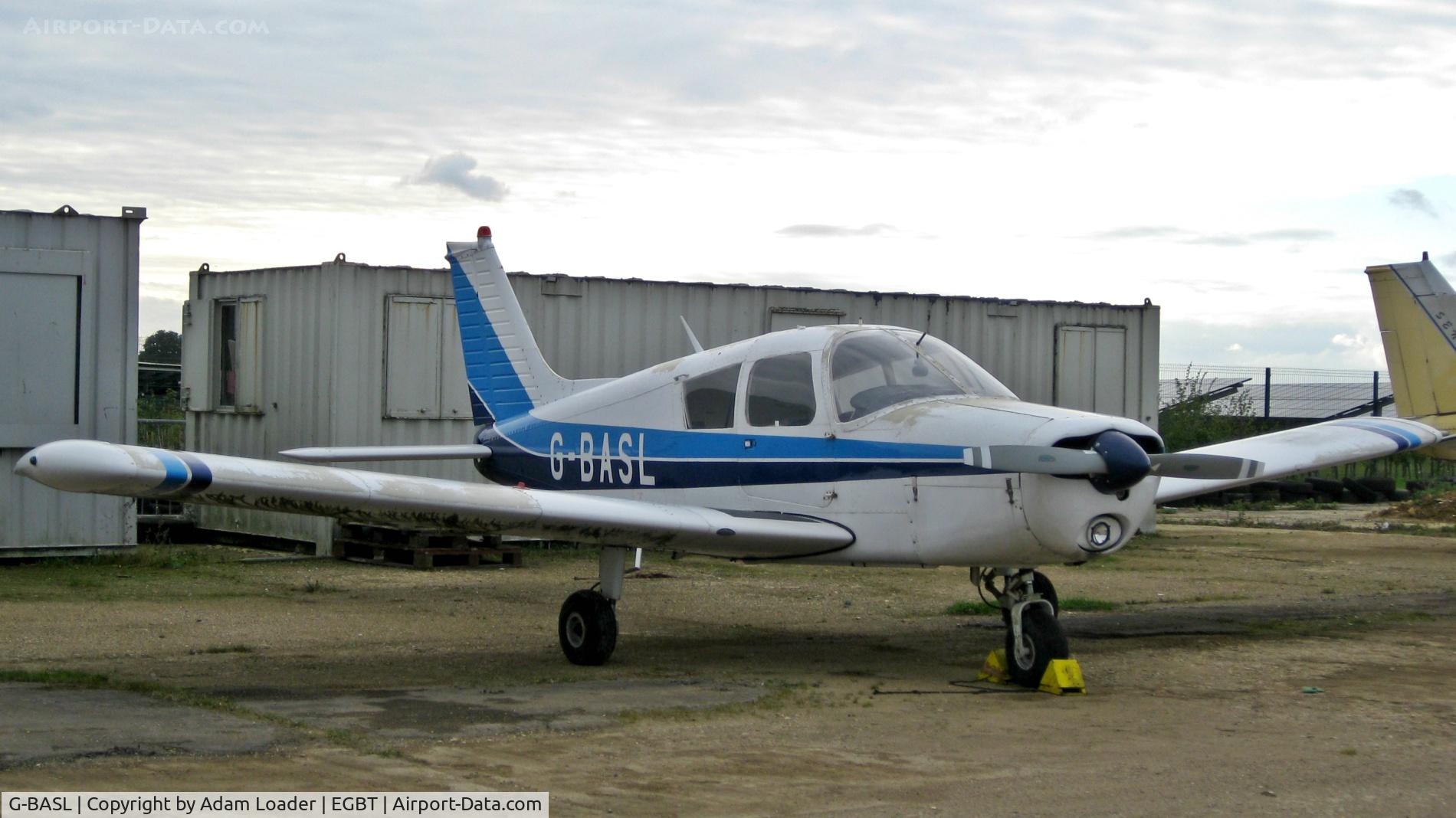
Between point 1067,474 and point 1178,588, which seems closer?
point 1067,474

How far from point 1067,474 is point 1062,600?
5772 mm

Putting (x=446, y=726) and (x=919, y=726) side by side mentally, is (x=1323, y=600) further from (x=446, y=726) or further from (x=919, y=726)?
(x=446, y=726)

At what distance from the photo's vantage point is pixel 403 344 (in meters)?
17.9

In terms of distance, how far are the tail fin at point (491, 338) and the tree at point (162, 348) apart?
5931cm

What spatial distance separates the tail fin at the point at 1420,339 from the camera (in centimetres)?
1958

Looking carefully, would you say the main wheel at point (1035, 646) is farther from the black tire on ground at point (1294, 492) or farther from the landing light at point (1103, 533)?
the black tire on ground at point (1294, 492)

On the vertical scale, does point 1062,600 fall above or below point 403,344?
below

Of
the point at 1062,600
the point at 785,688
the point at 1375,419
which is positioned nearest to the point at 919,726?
the point at 785,688

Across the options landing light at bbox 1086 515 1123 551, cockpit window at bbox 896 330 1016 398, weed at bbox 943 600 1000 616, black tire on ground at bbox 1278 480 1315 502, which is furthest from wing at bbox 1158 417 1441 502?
black tire on ground at bbox 1278 480 1315 502

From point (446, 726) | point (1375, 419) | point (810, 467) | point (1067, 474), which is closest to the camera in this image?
point (446, 726)

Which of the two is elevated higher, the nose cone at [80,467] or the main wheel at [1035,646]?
the nose cone at [80,467]

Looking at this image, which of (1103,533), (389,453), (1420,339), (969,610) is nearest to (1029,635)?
(1103,533)

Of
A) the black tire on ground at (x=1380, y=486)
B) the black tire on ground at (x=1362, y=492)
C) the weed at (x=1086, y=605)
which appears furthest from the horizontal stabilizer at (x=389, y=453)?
the black tire on ground at (x=1380, y=486)

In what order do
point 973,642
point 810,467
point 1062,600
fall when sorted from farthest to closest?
point 1062,600 → point 973,642 → point 810,467
